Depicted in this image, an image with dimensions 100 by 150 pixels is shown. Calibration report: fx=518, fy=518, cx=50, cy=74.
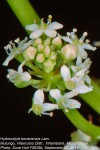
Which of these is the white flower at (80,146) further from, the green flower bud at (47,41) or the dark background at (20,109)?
the green flower bud at (47,41)

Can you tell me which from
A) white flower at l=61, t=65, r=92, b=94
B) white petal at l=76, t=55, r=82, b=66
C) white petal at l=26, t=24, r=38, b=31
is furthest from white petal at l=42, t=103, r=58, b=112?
white petal at l=26, t=24, r=38, b=31

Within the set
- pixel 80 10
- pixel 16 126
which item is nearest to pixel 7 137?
pixel 16 126

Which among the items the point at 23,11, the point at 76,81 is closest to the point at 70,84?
the point at 76,81

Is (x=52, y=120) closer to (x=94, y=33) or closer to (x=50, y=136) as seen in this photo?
(x=50, y=136)

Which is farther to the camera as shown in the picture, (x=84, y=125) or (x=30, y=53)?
(x=84, y=125)

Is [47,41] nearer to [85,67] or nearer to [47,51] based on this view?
[47,51]

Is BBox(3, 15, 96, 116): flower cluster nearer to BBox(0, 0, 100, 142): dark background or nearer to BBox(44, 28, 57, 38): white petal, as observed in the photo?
BBox(44, 28, 57, 38): white petal
